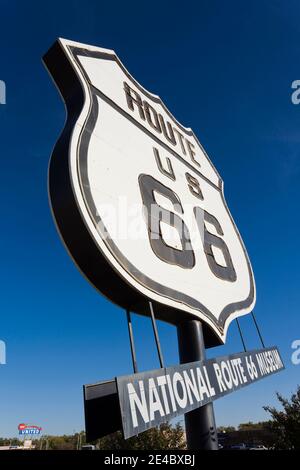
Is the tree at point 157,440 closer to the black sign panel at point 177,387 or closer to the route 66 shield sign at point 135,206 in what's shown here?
the route 66 shield sign at point 135,206

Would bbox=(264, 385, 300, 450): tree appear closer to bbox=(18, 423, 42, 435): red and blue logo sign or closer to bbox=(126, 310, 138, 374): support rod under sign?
bbox=(126, 310, 138, 374): support rod under sign

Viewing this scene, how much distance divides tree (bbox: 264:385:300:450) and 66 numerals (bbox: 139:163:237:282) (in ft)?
39.5

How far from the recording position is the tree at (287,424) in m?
15.3

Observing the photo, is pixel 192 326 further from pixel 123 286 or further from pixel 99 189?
pixel 99 189

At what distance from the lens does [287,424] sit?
51.5 ft

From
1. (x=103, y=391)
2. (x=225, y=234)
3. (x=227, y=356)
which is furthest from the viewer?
(x=225, y=234)

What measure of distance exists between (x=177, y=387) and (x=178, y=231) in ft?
9.57

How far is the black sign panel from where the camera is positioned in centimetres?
315

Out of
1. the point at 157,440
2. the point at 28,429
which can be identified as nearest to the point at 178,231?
the point at 157,440

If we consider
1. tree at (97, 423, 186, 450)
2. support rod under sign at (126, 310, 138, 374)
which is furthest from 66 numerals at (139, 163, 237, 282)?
tree at (97, 423, 186, 450)

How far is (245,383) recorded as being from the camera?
541 centimetres

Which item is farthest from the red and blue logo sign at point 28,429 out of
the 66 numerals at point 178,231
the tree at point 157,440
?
the 66 numerals at point 178,231
